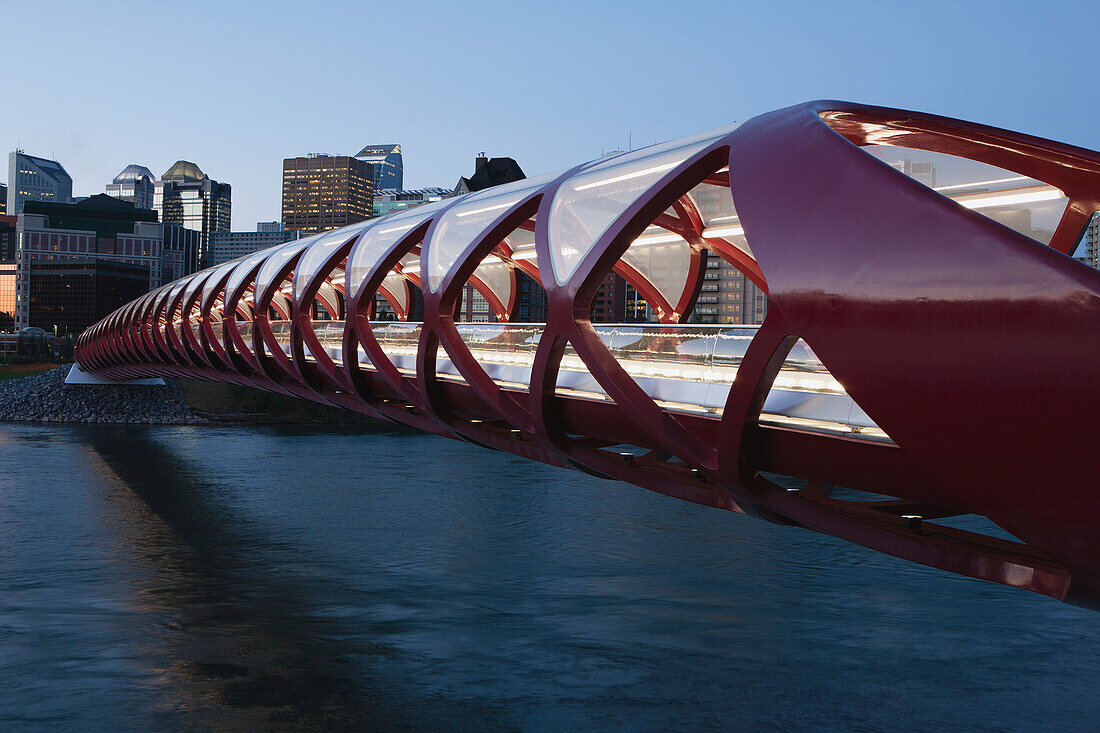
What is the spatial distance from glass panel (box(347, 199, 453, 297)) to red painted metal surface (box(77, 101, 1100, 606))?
2.95 metres

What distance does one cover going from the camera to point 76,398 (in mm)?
61500

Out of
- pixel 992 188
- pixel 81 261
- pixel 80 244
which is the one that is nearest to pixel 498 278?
pixel 992 188

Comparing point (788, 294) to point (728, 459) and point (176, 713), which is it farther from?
point (176, 713)

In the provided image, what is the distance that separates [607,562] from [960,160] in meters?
21.4

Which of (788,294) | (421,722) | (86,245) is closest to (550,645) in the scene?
(421,722)

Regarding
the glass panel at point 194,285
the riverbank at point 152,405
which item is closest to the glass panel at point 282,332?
the glass panel at point 194,285

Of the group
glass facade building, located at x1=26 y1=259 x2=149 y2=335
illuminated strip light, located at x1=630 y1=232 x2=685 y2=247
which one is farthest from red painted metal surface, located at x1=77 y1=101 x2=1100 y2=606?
glass facade building, located at x1=26 y1=259 x2=149 y2=335

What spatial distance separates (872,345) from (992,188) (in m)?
3.72

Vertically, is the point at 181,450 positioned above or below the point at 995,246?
below

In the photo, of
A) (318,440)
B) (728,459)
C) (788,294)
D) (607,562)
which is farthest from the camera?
(318,440)

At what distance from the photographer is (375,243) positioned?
15203 millimetres

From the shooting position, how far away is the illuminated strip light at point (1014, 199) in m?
7.93

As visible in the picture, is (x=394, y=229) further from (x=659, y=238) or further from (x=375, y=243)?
(x=659, y=238)

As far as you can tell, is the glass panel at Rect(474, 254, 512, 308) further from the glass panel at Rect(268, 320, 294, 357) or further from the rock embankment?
the rock embankment
